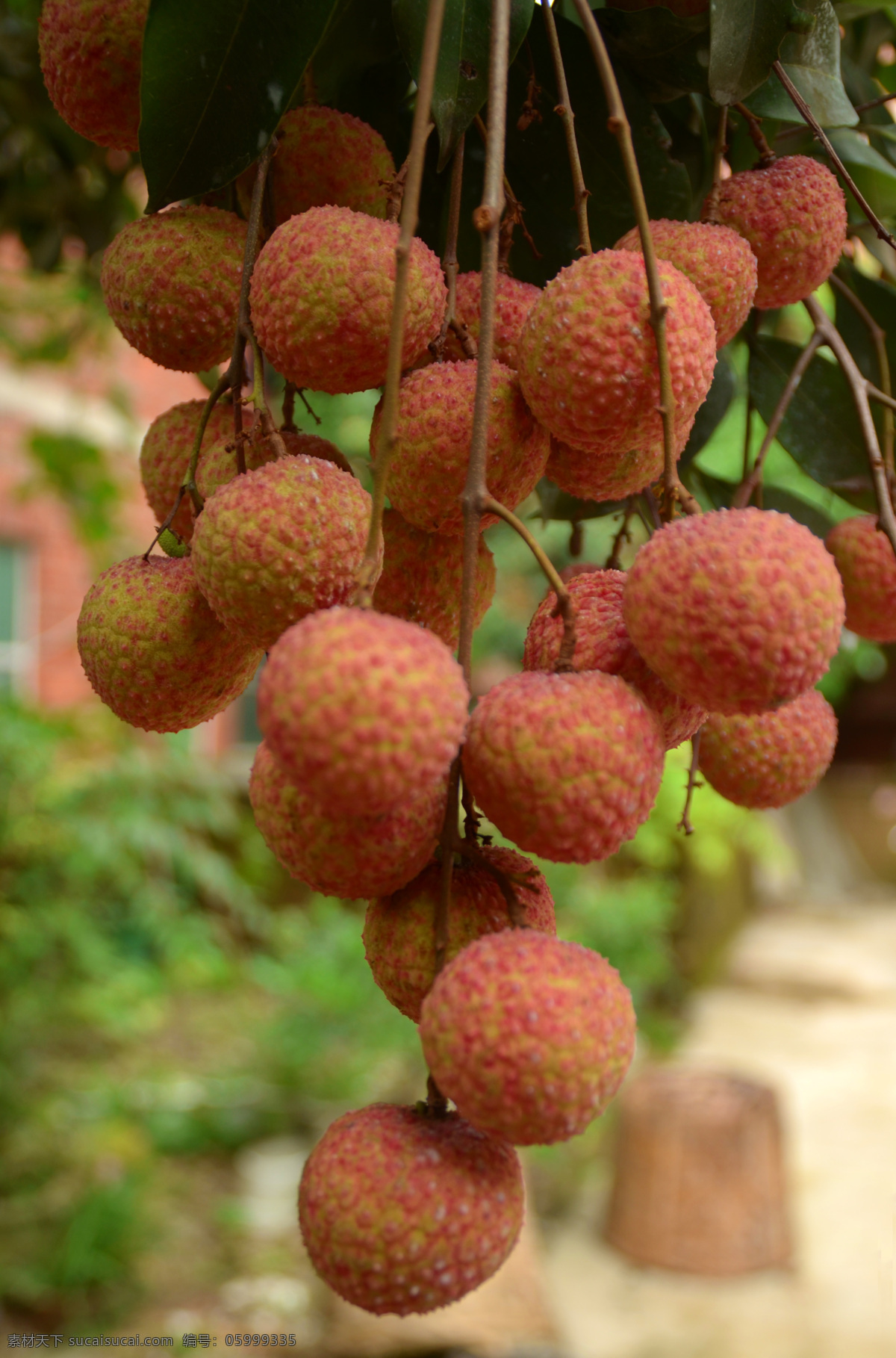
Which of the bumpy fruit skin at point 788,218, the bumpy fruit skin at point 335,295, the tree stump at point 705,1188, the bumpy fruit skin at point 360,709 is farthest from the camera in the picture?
the tree stump at point 705,1188

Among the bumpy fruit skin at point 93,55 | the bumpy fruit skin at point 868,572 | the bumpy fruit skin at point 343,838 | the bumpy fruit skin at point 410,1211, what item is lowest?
the bumpy fruit skin at point 410,1211

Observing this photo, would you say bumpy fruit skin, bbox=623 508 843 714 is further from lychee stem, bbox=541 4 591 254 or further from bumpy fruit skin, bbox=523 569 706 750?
lychee stem, bbox=541 4 591 254

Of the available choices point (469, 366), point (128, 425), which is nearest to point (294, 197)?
point (469, 366)

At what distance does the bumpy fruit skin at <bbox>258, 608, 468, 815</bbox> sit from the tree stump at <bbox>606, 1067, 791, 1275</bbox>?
9.89 ft

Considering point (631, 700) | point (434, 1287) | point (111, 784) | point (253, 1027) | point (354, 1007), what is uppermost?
point (631, 700)

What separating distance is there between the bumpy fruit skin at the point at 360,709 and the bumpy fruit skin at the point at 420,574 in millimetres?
155

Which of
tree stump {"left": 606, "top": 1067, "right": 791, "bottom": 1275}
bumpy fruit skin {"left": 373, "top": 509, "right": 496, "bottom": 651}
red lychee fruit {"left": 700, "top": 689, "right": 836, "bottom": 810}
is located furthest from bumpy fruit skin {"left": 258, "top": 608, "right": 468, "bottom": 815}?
tree stump {"left": 606, "top": 1067, "right": 791, "bottom": 1275}

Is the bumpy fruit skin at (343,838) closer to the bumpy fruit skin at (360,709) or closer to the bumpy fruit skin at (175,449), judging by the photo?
the bumpy fruit skin at (360,709)

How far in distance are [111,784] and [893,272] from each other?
2156 mm

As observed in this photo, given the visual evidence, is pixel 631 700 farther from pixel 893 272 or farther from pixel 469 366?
pixel 893 272

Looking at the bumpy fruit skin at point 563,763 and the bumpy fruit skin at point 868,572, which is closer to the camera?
the bumpy fruit skin at point 563,763

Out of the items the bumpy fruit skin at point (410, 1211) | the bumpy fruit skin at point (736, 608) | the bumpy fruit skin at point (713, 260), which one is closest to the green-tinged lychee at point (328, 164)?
the bumpy fruit skin at point (713, 260)

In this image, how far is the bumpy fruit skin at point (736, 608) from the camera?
0.36 meters

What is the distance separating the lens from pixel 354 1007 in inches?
120
